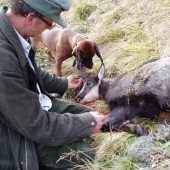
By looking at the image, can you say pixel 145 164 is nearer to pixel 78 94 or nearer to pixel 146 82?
pixel 146 82

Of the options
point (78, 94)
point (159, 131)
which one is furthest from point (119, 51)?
point (159, 131)

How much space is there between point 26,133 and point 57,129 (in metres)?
0.34

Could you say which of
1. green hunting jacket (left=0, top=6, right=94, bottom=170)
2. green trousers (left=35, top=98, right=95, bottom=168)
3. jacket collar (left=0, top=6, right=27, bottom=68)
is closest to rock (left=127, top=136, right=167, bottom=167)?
green trousers (left=35, top=98, right=95, bottom=168)

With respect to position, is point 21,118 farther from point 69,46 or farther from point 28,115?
point 69,46

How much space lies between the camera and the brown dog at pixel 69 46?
4641mm

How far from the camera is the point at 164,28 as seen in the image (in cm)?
478

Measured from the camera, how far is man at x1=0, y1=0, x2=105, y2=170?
1.99 m

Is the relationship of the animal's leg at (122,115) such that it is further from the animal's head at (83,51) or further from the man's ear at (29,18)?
the man's ear at (29,18)

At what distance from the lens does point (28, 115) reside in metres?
2.06

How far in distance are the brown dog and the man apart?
2161mm

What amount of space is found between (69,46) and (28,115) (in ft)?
11.1

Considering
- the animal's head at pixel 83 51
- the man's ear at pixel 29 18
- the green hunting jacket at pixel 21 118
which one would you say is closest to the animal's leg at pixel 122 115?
the green hunting jacket at pixel 21 118

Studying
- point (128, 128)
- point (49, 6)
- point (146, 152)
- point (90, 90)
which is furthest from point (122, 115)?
point (49, 6)

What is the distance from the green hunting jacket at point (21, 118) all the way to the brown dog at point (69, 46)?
2.34m
